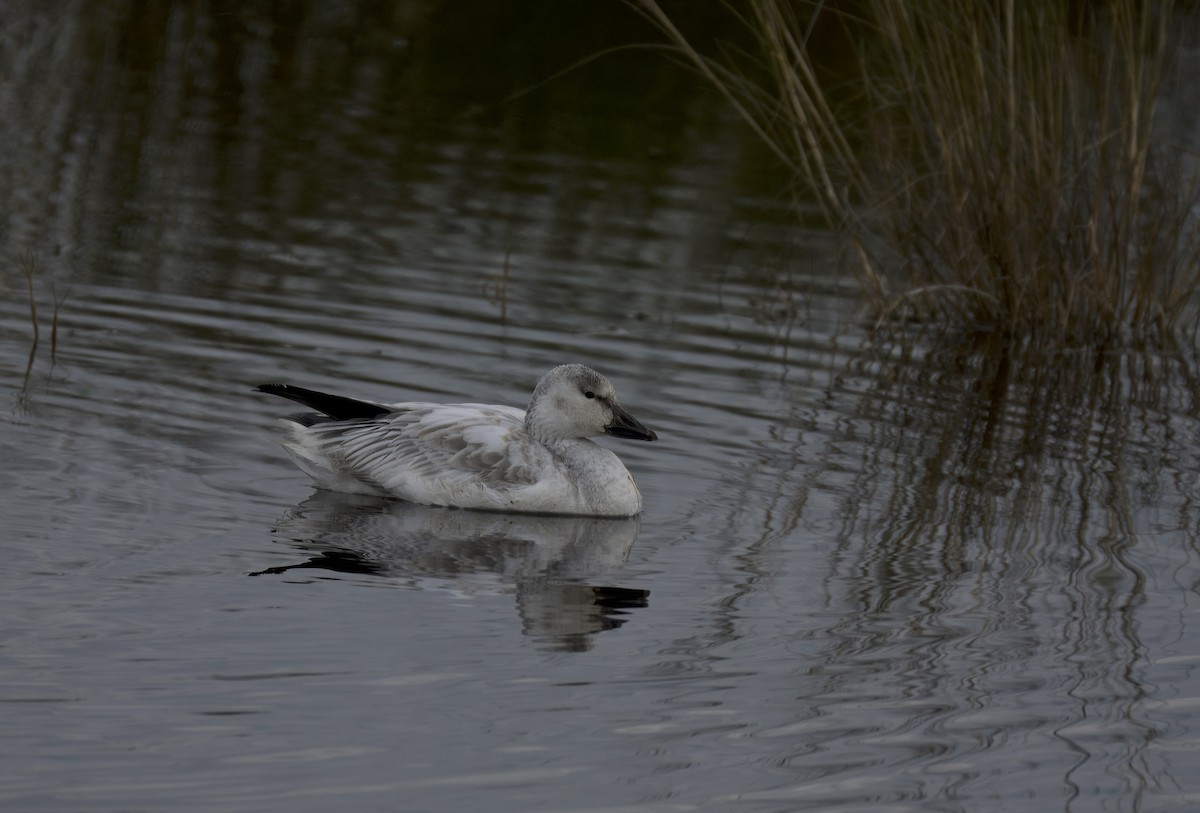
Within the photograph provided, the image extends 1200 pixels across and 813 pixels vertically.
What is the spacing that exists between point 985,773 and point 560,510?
314 centimetres

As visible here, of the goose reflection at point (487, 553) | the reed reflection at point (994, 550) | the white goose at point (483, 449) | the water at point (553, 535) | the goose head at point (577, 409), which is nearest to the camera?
the water at point (553, 535)

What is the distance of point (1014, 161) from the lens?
11273 millimetres

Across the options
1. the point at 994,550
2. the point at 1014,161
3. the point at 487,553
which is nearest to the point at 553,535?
the point at 487,553

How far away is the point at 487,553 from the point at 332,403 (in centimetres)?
125

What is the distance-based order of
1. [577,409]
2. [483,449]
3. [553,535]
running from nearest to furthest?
[553,535], [483,449], [577,409]

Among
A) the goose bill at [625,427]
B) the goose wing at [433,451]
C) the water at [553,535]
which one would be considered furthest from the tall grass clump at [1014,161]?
the goose wing at [433,451]

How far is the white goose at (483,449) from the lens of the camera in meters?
7.92

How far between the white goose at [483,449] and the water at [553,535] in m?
0.13

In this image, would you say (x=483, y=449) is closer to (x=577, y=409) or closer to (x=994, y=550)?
(x=577, y=409)

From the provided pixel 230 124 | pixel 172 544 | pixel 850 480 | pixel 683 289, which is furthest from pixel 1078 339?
pixel 230 124

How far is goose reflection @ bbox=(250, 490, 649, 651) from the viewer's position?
6547 millimetres

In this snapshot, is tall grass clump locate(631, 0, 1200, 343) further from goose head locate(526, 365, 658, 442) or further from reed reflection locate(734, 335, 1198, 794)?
goose head locate(526, 365, 658, 442)

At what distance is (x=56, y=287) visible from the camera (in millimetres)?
11422

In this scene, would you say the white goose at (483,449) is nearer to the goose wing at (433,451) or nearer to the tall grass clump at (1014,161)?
the goose wing at (433,451)
